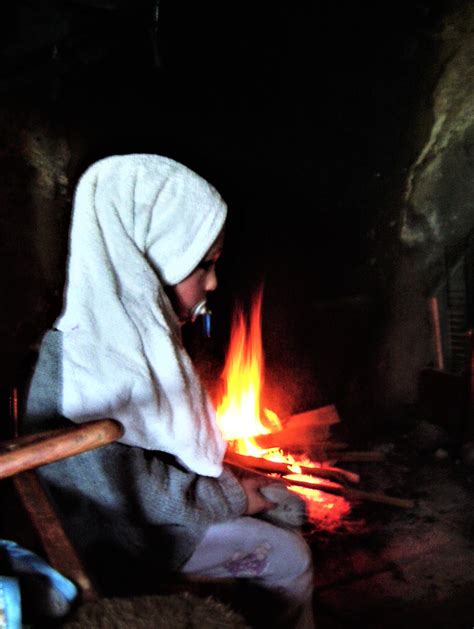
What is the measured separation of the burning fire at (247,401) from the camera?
459cm

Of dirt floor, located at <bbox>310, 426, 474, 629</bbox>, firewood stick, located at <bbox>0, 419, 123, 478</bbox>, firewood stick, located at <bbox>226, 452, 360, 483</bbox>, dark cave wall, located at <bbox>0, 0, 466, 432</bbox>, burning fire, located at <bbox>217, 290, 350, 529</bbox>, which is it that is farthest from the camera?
burning fire, located at <bbox>217, 290, 350, 529</bbox>

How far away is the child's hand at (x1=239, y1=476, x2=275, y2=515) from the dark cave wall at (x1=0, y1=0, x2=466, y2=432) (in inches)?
64.2

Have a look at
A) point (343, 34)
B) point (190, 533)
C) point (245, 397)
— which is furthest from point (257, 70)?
point (190, 533)

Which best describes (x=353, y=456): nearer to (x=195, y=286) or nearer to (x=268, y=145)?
(x=268, y=145)

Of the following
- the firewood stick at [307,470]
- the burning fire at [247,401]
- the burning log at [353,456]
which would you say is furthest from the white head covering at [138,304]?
the burning log at [353,456]

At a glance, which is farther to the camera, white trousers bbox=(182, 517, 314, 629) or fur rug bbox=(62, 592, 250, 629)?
white trousers bbox=(182, 517, 314, 629)

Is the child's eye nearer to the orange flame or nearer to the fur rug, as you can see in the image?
the fur rug

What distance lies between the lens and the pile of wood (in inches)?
163

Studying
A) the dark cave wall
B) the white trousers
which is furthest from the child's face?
the dark cave wall

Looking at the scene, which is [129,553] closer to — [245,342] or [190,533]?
[190,533]

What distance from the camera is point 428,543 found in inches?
149

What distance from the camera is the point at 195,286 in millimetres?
2271

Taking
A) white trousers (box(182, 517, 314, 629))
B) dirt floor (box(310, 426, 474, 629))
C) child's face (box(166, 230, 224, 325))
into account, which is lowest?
dirt floor (box(310, 426, 474, 629))

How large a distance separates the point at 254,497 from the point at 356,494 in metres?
2.20
